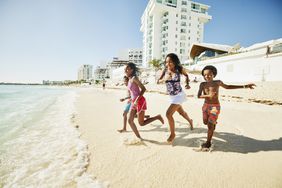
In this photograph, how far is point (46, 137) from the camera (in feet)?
13.3

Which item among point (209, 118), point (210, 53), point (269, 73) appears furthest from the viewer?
point (210, 53)

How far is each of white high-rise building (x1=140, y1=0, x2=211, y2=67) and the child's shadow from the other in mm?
60439

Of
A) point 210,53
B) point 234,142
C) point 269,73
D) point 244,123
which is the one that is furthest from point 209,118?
point 210,53

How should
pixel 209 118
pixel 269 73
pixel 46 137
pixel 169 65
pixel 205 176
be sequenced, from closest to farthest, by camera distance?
1. pixel 205 176
2. pixel 209 118
3. pixel 169 65
4. pixel 46 137
5. pixel 269 73

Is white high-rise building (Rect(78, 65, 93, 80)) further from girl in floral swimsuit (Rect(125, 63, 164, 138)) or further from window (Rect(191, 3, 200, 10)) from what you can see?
girl in floral swimsuit (Rect(125, 63, 164, 138))

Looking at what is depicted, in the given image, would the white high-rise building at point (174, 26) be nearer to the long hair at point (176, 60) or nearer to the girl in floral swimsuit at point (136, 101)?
the girl in floral swimsuit at point (136, 101)

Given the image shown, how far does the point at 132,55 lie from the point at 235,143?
352 feet

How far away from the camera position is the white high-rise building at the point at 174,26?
61688mm

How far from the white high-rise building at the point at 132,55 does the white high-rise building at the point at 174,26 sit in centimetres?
3927

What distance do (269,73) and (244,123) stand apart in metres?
14.4

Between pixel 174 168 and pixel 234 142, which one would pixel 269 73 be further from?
pixel 174 168

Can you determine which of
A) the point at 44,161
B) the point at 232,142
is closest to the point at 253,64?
the point at 232,142

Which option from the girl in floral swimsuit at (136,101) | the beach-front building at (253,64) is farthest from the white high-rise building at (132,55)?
the girl in floral swimsuit at (136,101)

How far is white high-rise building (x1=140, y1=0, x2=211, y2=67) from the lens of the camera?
61.7 meters
